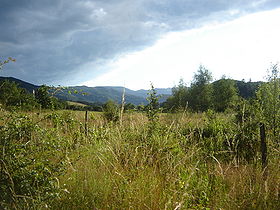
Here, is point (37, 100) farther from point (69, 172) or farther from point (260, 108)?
point (260, 108)

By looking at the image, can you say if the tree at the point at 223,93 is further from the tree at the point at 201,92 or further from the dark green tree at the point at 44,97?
the dark green tree at the point at 44,97

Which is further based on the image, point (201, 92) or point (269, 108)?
point (201, 92)

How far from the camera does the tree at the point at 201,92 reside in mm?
49281

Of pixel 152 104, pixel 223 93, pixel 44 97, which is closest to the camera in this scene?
pixel 44 97

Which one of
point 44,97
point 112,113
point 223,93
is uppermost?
point 223,93

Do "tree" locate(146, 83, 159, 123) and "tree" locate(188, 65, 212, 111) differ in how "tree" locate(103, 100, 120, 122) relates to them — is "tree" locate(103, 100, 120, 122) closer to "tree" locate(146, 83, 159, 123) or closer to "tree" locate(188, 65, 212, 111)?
"tree" locate(146, 83, 159, 123)

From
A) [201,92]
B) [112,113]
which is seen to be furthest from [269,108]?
[201,92]

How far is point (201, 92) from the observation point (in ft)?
168

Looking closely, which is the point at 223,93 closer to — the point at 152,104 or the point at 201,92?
the point at 201,92

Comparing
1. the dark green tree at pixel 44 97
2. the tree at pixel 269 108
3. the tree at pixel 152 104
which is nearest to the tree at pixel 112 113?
the tree at pixel 152 104

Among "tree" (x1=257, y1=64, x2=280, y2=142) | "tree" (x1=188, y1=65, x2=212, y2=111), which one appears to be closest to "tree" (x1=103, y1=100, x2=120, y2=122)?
"tree" (x1=257, y1=64, x2=280, y2=142)

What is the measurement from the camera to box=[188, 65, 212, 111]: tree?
4928 centimetres

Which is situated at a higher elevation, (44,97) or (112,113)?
(44,97)

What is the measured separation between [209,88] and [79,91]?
51.0 metres
